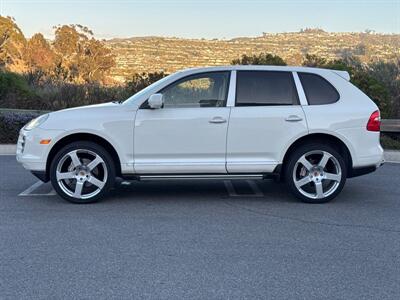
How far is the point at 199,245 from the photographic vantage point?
5.47 metres

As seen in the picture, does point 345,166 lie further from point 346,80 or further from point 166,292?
Answer: point 166,292

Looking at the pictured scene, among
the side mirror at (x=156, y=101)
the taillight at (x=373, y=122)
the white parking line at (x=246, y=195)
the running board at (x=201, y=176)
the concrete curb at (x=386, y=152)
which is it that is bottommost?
the white parking line at (x=246, y=195)

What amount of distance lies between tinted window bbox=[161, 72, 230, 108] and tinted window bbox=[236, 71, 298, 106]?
212mm

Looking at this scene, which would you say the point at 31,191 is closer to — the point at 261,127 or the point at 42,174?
the point at 42,174

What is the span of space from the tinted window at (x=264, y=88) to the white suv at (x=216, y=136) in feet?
0.04

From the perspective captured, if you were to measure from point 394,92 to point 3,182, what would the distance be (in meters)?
11.0

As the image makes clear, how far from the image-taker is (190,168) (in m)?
7.08

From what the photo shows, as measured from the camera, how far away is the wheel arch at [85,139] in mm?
7109

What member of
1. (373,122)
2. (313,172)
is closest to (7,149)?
(313,172)

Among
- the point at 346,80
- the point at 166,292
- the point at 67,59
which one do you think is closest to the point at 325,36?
the point at 67,59

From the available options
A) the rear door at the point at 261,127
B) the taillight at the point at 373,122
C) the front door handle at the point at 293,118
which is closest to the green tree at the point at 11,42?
the rear door at the point at 261,127

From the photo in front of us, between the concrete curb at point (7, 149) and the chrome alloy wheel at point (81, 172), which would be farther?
the concrete curb at point (7, 149)

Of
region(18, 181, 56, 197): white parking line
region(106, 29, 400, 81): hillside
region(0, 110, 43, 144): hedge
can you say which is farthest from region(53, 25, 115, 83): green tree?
region(18, 181, 56, 197): white parking line

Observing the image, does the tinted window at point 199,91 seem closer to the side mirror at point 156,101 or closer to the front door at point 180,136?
the front door at point 180,136
